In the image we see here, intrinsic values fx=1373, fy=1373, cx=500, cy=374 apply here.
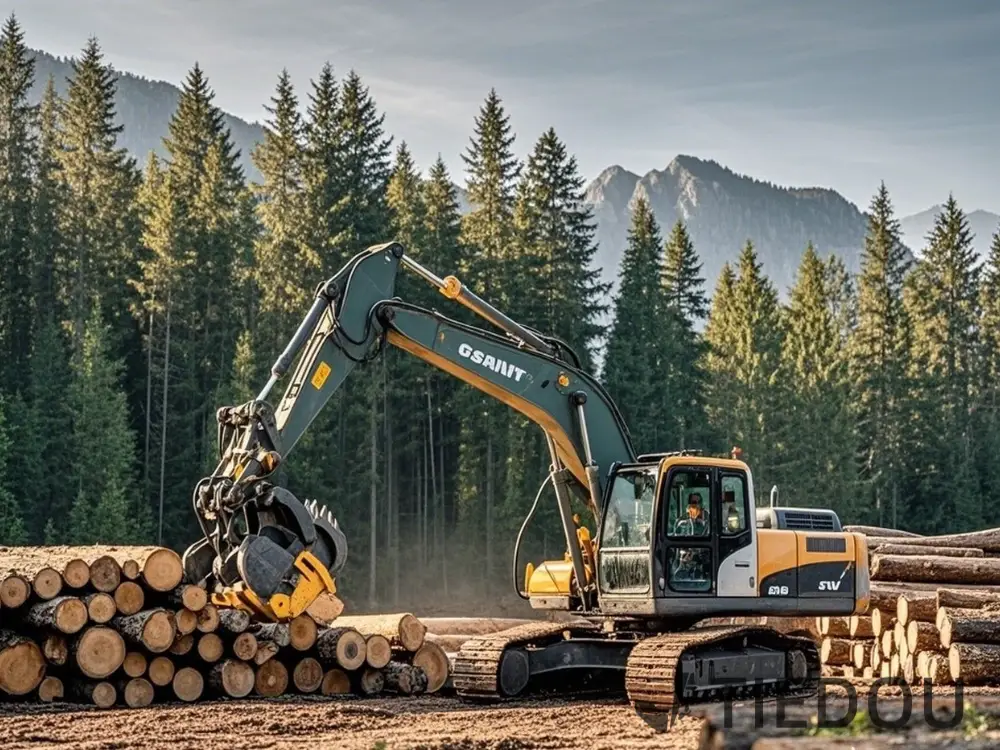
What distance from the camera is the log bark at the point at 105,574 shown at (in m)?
15.1

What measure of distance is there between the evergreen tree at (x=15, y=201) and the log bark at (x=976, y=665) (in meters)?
36.5

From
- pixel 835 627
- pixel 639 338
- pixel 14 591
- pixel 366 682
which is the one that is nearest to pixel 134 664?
pixel 14 591

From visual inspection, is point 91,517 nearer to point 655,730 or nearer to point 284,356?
point 284,356

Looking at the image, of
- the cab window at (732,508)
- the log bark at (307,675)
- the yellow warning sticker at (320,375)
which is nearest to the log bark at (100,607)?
the log bark at (307,675)

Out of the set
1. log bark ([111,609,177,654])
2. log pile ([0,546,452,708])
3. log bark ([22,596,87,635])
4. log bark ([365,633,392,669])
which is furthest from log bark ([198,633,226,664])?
log bark ([365,633,392,669])

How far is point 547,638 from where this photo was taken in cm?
1546

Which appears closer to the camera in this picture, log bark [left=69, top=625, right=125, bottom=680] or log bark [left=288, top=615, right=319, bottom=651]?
log bark [left=69, top=625, right=125, bottom=680]

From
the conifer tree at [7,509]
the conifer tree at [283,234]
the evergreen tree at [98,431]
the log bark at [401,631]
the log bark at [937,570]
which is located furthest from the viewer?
the conifer tree at [283,234]

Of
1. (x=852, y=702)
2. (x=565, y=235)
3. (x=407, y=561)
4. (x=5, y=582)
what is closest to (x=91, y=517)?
(x=407, y=561)

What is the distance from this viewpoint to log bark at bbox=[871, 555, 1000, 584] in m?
19.1

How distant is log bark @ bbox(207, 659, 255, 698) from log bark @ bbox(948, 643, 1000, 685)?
26.7ft

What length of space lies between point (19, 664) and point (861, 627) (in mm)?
10788

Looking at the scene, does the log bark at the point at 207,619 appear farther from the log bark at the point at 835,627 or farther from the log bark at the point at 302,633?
the log bark at the point at 835,627

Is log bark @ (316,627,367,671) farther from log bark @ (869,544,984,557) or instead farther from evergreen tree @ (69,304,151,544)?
evergreen tree @ (69,304,151,544)
